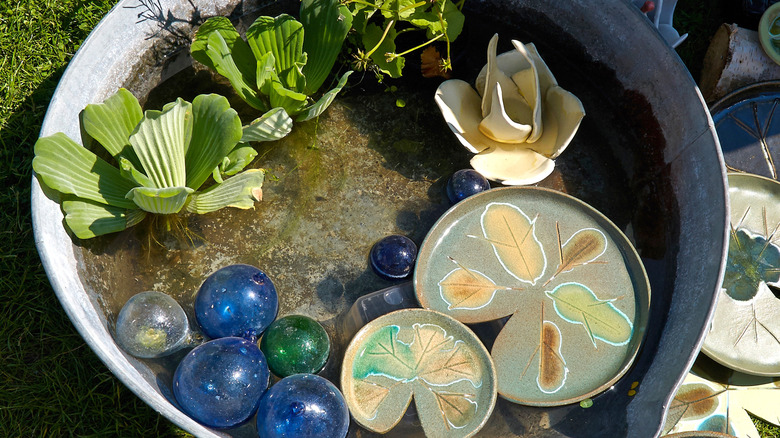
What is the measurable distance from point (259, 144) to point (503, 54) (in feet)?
2.58

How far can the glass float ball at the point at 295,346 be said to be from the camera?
4.97 ft

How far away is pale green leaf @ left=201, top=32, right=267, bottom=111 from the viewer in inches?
64.3

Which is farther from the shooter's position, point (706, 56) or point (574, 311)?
point (706, 56)

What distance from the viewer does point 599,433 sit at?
1579 mm

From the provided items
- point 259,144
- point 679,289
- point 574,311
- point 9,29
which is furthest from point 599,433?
point 9,29

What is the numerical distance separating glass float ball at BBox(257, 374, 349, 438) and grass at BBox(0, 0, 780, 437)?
55 centimetres

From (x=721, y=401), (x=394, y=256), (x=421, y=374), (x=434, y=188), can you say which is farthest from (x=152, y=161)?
(x=721, y=401)

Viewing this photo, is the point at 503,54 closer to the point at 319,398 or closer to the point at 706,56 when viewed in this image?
the point at 706,56

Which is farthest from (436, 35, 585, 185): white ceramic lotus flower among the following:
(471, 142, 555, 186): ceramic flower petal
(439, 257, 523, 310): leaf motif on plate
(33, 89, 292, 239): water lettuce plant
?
(33, 89, 292, 239): water lettuce plant

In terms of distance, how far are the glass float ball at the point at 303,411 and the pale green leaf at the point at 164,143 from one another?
63cm

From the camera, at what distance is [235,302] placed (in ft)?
4.96

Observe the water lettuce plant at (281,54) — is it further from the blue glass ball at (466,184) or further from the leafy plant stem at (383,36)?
the blue glass ball at (466,184)

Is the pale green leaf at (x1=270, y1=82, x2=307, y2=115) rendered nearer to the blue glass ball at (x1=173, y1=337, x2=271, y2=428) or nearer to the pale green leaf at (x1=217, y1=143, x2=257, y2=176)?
the pale green leaf at (x1=217, y1=143, x2=257, y2=176)

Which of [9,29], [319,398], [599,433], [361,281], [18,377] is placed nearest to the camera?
[319,398]
